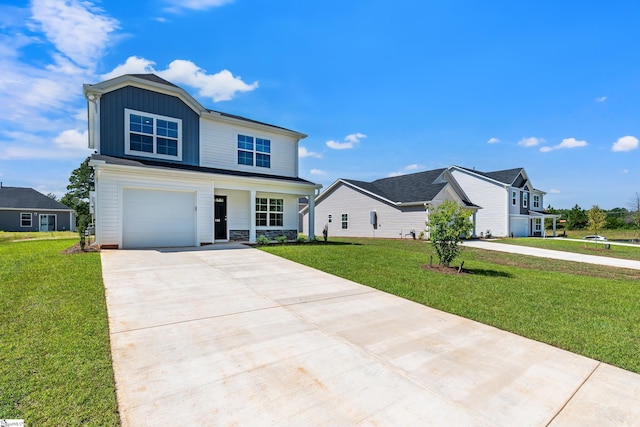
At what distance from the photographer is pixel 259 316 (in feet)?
15.1

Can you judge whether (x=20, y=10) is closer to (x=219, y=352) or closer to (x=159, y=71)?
(x=159, y=71)

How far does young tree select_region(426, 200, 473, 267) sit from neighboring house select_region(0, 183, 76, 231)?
124 feet

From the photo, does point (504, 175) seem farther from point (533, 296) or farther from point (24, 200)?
point (24, 200)

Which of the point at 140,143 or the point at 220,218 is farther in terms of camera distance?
the point at 220,218

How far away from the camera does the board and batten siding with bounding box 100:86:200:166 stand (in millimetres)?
11547

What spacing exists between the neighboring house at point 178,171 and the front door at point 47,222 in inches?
872

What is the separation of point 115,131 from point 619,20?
19.0 m

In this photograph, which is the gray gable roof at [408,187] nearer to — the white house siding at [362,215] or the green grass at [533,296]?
the white house siding at [362,215]

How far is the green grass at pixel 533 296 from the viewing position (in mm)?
4117

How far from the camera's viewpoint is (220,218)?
45.8ft

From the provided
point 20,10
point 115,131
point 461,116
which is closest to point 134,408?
point 20,10

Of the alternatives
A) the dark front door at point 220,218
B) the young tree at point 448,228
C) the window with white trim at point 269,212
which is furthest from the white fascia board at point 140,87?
the young tree at point 448,228

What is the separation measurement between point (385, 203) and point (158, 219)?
1686 centimetres

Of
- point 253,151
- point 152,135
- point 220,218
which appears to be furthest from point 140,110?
point 220,218
